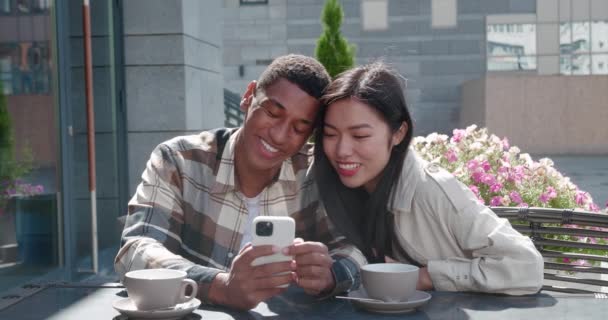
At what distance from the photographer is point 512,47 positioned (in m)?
28.3

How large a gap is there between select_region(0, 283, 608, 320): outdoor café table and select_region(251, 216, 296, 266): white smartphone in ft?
0.70

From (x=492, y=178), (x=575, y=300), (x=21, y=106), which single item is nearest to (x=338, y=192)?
(x=575, y=300)

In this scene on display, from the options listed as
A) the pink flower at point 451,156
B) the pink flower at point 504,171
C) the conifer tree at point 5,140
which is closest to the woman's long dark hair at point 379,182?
the pink flower at point 504,171

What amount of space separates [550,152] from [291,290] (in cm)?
2328

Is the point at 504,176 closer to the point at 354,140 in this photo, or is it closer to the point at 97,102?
the point at 354,140

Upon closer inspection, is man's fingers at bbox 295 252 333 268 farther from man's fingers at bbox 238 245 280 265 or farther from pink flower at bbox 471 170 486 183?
pink flower at bbox 471 170 486 183

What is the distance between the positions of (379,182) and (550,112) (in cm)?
2283

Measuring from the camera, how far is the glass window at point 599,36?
28.5 m

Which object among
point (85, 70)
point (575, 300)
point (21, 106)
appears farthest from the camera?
point (85, 70)

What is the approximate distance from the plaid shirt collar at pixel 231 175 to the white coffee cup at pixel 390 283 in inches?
29.2

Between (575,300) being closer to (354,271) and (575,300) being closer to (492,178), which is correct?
(354,271)

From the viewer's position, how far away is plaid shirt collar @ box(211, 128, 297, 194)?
278 cm

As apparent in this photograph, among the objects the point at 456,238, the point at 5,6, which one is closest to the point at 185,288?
the point at 456,238

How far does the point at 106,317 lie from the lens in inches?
82.4
